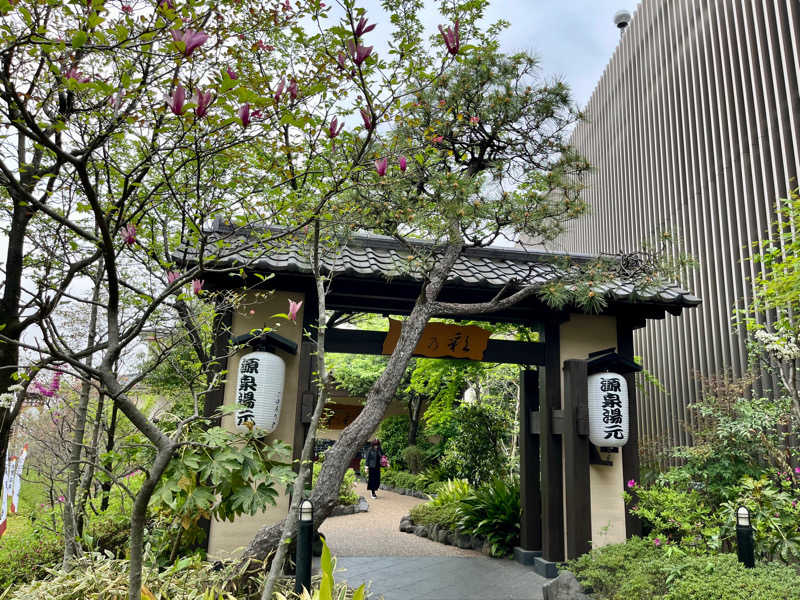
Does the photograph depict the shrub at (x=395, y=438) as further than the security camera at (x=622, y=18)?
Yes

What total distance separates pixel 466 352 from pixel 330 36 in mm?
3640

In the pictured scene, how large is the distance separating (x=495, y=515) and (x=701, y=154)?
21.0ft

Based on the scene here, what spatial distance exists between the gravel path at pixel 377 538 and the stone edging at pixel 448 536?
0.29 feet

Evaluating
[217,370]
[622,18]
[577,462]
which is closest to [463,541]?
[577,462]

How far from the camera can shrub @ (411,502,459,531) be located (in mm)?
7930

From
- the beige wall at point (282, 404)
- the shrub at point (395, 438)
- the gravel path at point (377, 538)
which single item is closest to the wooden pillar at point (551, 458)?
the gravel path at point (377, 538)

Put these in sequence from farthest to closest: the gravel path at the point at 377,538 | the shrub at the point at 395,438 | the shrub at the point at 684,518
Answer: the shrub at the point at 395,438 < the gravel path at the point at 377,538 < the shrub at the point at 684,518

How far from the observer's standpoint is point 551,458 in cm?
593

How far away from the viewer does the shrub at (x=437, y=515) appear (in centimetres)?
793

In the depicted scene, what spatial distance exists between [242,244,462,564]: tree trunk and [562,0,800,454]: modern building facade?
2.08 meters

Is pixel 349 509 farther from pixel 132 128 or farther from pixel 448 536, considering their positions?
pixel 132 128

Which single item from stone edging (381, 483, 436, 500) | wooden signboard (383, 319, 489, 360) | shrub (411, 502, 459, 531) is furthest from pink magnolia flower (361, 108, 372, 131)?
stone edging (381, 483, 436, 500)

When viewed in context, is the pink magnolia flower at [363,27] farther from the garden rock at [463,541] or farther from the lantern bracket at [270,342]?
the garden rock at [463,541]

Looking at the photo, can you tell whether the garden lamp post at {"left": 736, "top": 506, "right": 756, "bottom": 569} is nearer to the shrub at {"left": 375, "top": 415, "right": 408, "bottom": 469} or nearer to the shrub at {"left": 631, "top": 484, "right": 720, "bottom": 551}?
the shrub at {"left": 631, "top": 484, "right": 720, "bottom": 551}
